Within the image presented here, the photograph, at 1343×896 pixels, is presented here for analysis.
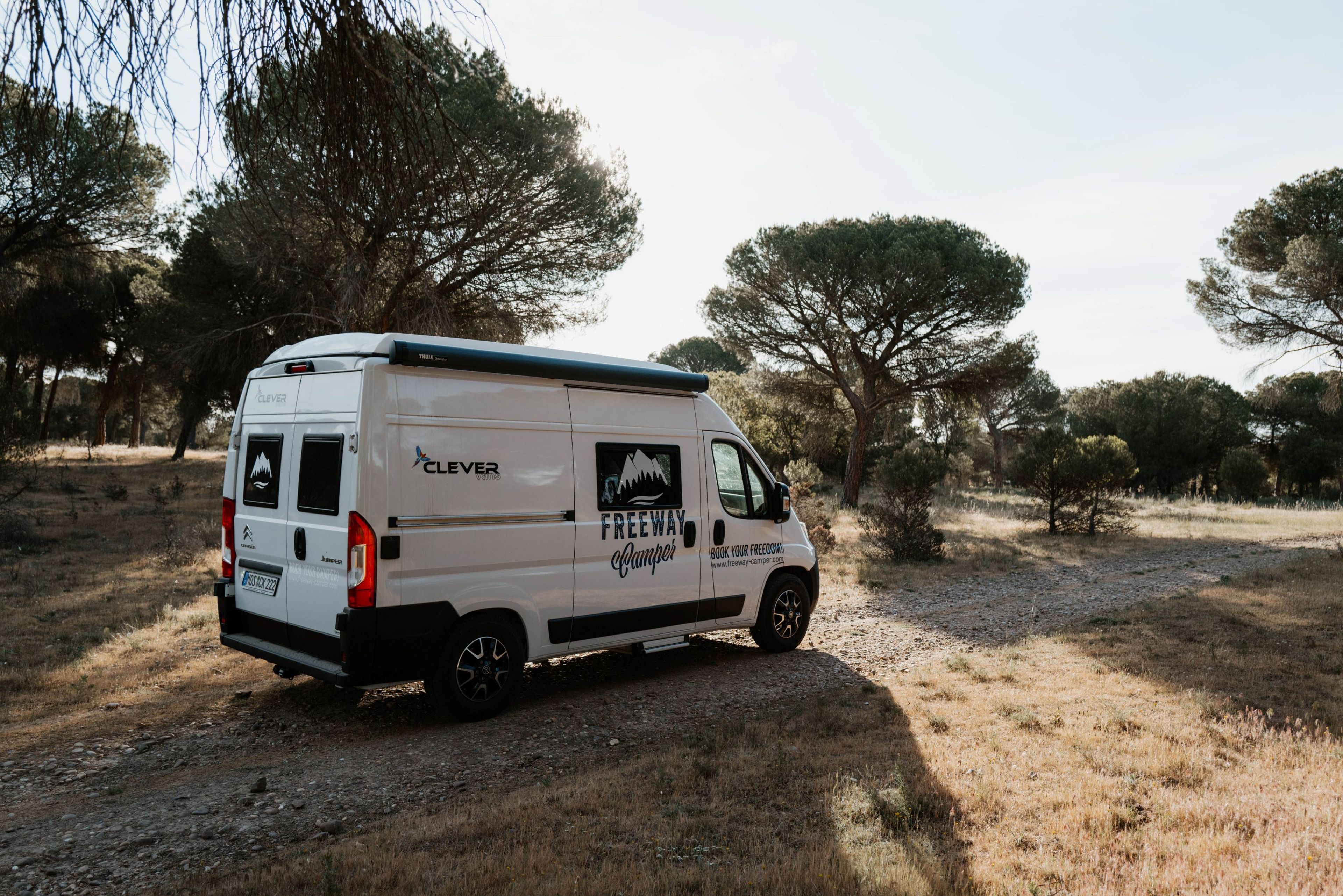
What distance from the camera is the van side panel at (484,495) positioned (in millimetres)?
5082

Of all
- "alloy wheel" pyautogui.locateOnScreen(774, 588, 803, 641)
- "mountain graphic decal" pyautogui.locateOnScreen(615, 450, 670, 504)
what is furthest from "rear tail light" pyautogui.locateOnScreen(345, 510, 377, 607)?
"alloy wheel" pyautogui.locateOnScreen(774, 588, 803, 641)

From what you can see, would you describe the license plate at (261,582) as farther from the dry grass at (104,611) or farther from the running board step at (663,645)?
the running board step at (663,645)

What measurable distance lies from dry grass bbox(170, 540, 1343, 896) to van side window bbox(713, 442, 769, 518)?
176cm

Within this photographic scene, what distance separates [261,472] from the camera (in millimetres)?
5793

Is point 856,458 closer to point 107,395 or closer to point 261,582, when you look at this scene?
point 261,582

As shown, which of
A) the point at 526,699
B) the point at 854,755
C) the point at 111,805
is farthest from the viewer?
the point at 526,699

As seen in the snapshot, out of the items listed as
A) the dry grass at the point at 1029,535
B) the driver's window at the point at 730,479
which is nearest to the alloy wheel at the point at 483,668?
the driver's window at the point at 730,479

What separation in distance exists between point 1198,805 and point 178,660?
291 inches

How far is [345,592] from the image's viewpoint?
4930mm

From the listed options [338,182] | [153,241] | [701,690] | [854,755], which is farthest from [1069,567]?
[153,241]

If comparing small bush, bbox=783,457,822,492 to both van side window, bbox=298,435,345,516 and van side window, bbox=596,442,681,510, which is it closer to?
van side window, bbox=596,442,681,510

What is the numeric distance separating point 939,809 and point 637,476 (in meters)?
3.31

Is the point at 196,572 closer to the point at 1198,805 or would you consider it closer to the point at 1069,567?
the point at 1198,805

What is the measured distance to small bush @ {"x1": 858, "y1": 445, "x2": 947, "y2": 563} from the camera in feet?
45.9
